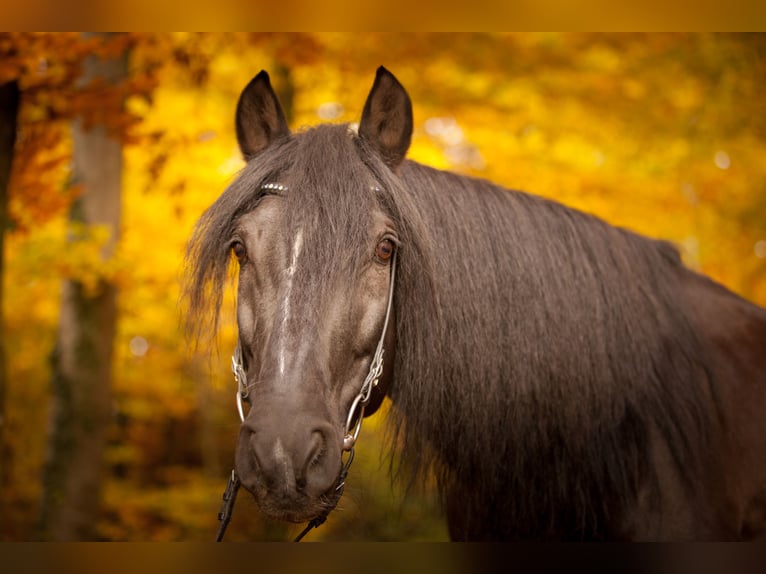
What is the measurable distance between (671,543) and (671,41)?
4196 millimetres

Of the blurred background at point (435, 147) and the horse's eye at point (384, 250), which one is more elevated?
the blurred background at point (435, 147)

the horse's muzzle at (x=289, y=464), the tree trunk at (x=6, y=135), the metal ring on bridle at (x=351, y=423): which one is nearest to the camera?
the horse's muzzle at (x=289, y=464)

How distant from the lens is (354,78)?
17.6 feet

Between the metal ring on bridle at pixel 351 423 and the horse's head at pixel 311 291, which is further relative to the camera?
the metal ring on bridle at pixel 351 423

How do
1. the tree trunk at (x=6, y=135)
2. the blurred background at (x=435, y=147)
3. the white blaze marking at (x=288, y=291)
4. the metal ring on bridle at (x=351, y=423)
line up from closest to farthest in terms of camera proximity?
1. the white blaze marking at (x=288, y=291)
2. the metal ring on bridle at (x=351, y=423)
3. the tree trunk at (x=6, y=135)
4. the blurred background at (x=435, y=147)

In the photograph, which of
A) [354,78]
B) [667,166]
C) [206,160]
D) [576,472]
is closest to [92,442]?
[206,160]

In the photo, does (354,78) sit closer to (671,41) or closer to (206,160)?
(206,160)

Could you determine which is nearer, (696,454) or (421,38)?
(696,454)

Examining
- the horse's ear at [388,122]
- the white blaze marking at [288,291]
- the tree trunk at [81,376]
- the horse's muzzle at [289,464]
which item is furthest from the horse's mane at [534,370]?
the tree trunk at [81,376]

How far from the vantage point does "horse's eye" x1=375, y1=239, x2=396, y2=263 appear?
5.97 feet

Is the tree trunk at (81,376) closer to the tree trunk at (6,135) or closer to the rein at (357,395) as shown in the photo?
the tree trunk at (6,135)

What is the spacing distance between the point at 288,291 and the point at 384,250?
0.31 metres

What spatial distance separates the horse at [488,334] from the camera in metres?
1.77

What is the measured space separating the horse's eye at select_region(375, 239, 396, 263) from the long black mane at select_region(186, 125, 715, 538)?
48mm
